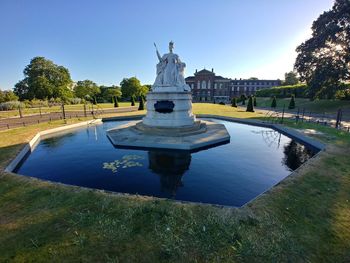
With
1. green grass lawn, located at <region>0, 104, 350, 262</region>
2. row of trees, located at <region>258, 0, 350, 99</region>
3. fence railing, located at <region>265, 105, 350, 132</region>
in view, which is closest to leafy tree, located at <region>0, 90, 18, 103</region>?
green grass lawn, located at <region>0, 104, 350, 262</region>

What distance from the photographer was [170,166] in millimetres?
9594

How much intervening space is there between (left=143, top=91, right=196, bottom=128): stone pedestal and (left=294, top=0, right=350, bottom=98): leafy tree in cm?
3104

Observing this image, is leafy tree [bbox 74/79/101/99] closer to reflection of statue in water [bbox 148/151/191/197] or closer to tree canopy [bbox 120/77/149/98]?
tree canopy [bbox 120/77/149/98]

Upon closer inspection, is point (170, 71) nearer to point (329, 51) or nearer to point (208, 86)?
point (329, 51)

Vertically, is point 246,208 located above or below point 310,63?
below

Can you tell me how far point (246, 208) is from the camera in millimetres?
5527

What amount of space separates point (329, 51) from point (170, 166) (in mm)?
41960

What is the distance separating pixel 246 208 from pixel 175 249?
8.26 ft

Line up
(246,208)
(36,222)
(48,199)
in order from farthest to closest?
1. (48,199)
2. (246,208)
3. (36,222)

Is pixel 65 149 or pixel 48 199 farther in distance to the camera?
pixel 65 149

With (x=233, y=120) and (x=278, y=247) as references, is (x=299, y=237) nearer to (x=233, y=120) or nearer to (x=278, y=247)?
(x=278, y=247)

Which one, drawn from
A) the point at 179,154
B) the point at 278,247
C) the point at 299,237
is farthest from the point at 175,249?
the point at 179,154

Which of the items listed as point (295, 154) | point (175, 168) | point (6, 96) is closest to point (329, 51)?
point (295, 154)

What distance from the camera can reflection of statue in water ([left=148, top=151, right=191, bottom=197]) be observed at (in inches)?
306
